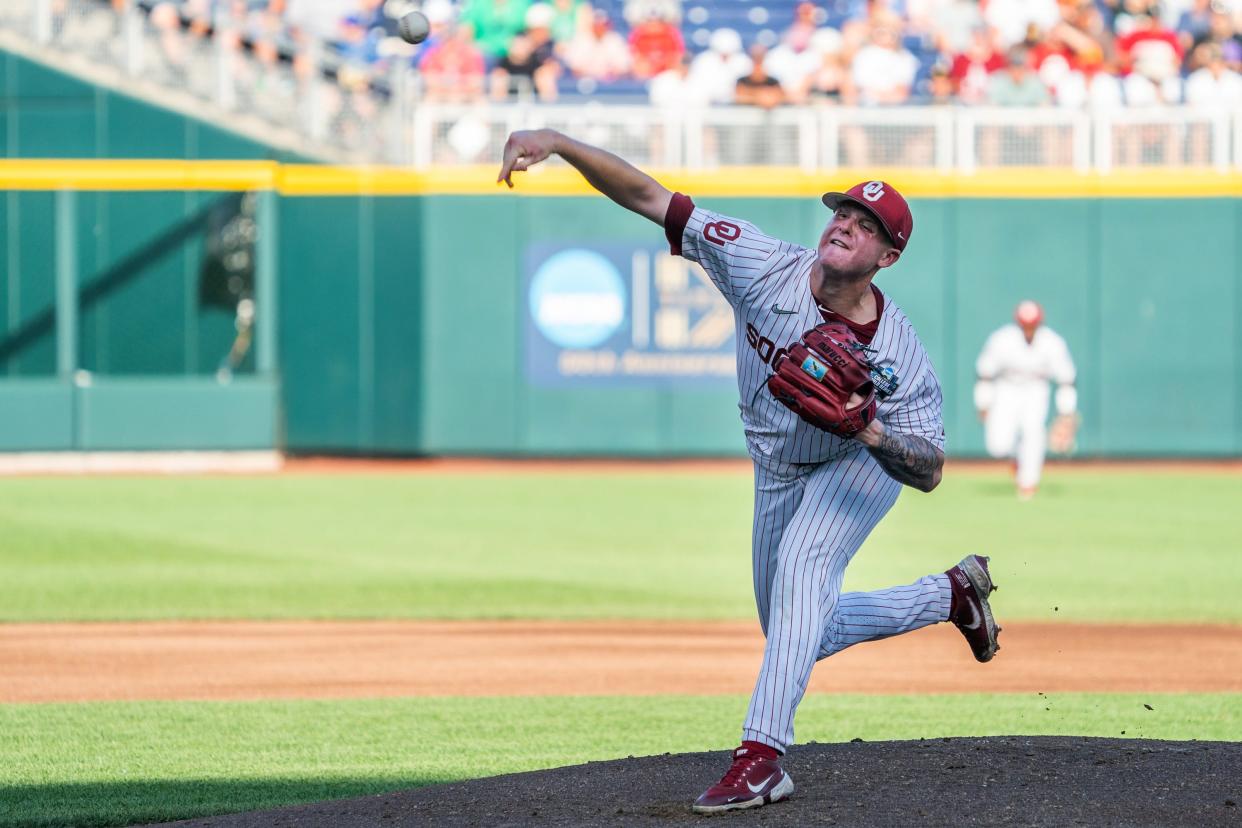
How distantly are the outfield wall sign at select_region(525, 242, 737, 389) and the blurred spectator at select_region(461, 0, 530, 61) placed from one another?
225cm

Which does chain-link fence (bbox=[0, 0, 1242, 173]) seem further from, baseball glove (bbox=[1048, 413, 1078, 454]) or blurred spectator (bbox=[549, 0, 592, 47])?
baseball glove (bbox=[1048, 413, 1078, 454])

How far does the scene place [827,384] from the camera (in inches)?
182

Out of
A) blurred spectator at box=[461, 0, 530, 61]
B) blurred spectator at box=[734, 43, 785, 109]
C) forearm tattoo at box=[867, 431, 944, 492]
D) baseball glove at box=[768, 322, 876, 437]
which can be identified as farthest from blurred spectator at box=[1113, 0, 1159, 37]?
baseball glove at box=[768, 322, 876, 437]

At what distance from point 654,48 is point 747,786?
16666mm

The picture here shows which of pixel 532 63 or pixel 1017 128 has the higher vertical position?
pixel 532 63

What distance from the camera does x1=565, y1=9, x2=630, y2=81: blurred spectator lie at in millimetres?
20734

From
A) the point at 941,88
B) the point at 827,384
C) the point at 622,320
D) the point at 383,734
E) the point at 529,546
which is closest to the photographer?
the point at 827,384

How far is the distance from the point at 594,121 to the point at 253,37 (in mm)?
3747

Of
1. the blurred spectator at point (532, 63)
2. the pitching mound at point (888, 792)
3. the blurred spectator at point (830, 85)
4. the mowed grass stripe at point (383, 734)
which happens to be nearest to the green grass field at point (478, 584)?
the mowed grass stripe at point (383, 734)

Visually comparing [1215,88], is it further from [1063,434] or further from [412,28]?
[412,28]

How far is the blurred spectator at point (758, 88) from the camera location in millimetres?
18953

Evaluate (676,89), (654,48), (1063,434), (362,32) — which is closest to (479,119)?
(676,89)

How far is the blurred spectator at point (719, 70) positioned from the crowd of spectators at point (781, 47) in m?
0.02

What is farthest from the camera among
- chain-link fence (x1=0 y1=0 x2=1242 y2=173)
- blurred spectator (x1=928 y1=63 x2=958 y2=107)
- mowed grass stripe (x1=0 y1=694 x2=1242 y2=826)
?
blurred spectator (x1=928 y1=63 x2=958 y2=107)
